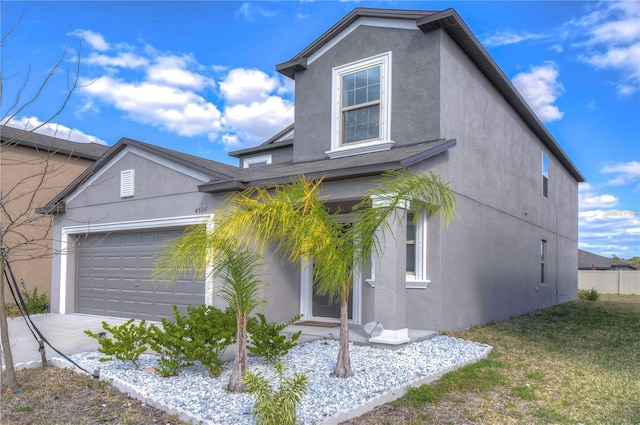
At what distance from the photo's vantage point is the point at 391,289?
8.41 meters

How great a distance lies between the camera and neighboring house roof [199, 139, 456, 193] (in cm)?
839

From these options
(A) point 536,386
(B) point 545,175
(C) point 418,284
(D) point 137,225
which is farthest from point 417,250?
(B) point 545,175

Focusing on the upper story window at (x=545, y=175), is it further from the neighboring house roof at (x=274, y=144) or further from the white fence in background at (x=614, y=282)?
the white fence in background at (x=614, y=282)

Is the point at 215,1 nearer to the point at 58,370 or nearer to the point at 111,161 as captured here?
the point at 111,161

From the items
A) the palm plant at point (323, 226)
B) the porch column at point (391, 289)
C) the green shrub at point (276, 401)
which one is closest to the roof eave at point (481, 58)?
the porch column at point (391, 289)

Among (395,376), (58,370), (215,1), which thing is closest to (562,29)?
(215,1)

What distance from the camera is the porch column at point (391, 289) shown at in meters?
8.33

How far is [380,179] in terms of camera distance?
339 inches

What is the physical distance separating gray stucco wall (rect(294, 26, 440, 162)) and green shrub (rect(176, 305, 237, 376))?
5583mm

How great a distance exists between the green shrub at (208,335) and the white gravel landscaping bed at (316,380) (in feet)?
0.84

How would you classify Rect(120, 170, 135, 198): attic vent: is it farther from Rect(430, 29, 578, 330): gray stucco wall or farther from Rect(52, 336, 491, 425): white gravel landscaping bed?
Rect(430, 29, 578, 330): gray stucco wall

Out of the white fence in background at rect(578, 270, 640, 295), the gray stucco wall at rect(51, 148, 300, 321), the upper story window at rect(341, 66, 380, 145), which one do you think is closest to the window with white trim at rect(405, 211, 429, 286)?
the upper story window at rect(341, 66, 380, 145)

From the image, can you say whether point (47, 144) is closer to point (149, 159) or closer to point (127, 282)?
point (149, 159)

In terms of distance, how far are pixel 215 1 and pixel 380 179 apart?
545 centimetres
